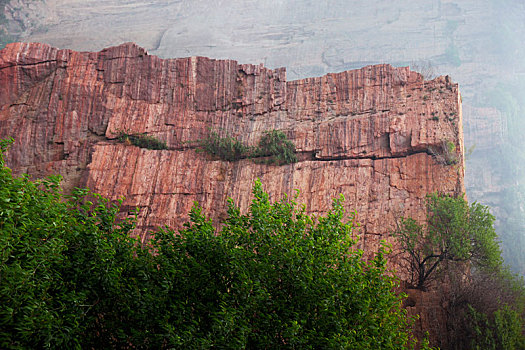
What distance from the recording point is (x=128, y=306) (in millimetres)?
11266

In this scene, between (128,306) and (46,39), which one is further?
(46,39)

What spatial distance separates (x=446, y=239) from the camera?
21.2 meters

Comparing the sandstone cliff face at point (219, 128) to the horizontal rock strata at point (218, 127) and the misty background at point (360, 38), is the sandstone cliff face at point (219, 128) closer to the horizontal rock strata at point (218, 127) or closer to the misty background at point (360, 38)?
the horizontal rock strata at point (218, 127)

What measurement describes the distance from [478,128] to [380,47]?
22.1 metres

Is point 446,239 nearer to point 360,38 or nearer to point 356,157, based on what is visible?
point 356,157

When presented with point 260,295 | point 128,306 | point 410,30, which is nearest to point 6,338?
point 128,306

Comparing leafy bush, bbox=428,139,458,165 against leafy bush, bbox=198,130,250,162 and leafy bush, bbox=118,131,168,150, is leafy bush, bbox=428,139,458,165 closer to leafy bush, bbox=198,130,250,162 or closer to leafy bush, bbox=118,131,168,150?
leafy bush, bbox=198,130,250,162

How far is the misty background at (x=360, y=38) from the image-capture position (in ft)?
227

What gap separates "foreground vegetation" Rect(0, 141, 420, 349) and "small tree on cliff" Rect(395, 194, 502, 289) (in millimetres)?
9870

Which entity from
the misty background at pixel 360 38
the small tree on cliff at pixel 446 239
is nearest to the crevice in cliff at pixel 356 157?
the small tree on cliff at pixel 446 239

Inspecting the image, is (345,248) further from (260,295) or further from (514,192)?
(514,192)

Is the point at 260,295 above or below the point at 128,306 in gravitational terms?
above

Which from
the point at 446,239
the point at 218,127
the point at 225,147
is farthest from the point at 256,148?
the point at 446,239

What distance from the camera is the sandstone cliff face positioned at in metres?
25.5
